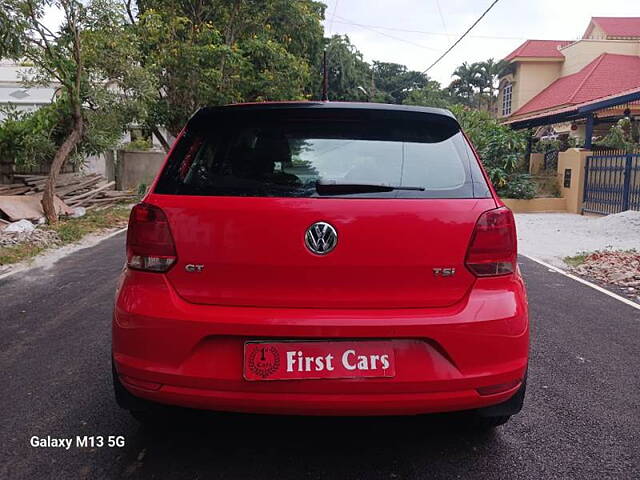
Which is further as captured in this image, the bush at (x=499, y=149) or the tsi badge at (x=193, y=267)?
the bush at (x=499, y=149)

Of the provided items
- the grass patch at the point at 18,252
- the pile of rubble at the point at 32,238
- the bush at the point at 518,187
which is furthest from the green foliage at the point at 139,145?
the bush at the point at 518,187

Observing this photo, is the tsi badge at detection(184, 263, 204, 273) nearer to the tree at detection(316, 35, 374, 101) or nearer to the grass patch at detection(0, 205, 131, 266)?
the grass patch at detection(0, 205, 131, 266)

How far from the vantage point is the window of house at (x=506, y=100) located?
29156 mm

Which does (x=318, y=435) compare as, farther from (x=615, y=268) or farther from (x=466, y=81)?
(x=466, y=81)

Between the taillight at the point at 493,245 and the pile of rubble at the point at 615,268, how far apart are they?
465 cm

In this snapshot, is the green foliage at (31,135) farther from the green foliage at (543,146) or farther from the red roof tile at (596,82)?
the red roof tile at (596,82)

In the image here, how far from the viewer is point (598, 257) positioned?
7707 millimetres

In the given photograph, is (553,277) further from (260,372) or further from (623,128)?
(623,128)

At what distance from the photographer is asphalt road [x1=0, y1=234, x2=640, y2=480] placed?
Answer: 233 cm

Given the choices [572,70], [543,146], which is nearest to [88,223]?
[543,146]

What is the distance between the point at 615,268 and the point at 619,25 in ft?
82.5

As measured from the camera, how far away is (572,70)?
2600 cm

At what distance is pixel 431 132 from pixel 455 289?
2.43 feet

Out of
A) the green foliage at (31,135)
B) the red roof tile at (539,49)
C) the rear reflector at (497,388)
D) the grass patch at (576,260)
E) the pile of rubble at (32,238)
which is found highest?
the red roof tile at (539,49)
